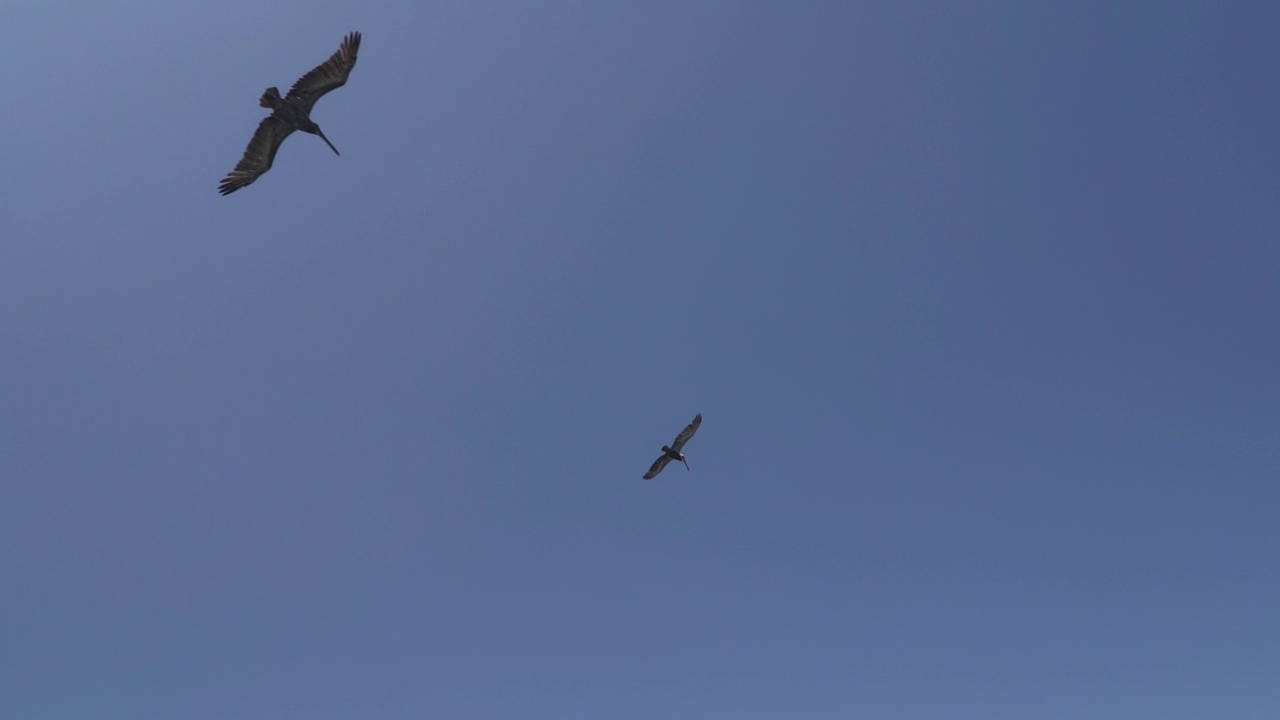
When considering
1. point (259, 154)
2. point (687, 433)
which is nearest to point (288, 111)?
point (259, 154)

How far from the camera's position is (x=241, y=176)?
1193 inches

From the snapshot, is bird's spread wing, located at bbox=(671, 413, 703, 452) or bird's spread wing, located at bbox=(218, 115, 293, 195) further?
bird's spread wing, located at bbox=(671, 413, 703, 452)

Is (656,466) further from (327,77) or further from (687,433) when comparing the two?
(327,77)

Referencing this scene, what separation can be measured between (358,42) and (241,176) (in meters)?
7.35

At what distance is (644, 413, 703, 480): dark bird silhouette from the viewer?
56.8 m

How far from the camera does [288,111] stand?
30781mm

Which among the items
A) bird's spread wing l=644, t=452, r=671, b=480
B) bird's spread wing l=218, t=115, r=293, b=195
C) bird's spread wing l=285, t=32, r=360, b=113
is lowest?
bird's spread wing l=218, t=115, r=293, b=195

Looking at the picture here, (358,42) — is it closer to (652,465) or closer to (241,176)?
(241,176)

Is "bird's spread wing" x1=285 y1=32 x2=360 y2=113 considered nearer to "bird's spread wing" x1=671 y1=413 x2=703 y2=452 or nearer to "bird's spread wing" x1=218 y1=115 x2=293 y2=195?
"bird's spread wing" x1=218 y1=115 x2=293 y2=195

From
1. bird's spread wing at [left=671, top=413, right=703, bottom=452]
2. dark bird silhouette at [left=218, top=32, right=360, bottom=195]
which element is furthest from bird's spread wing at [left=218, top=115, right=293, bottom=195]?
bird's spread wing at [left=671, top=413, right=703, bottom=452]

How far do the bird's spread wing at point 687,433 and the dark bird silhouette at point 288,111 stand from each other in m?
34.0

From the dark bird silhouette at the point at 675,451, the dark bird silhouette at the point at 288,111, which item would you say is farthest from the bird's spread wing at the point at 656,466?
the dark bird silhouette at the point at 288,111

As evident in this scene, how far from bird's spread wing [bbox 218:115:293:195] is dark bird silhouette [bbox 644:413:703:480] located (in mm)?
34610

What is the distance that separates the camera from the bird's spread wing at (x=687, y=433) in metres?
56.7
